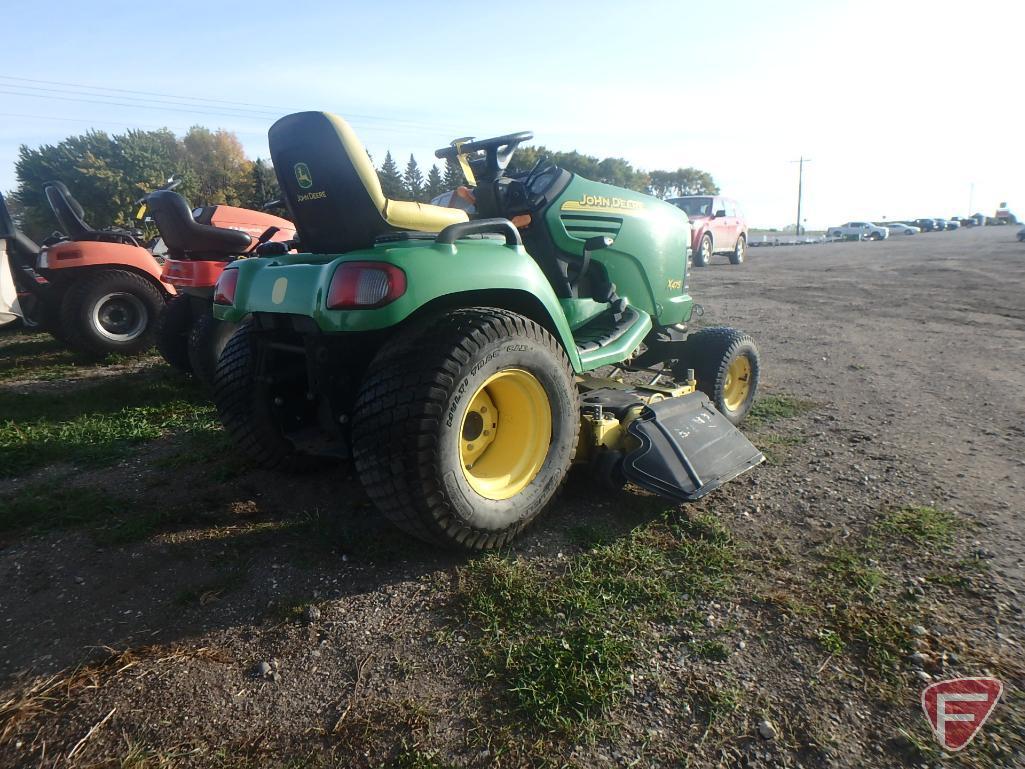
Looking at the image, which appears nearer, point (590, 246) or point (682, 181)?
point (590, 246)

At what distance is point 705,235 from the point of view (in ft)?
53.4

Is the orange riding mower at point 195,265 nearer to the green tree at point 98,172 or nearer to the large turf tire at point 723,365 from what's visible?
the large turf tire at point 723,365

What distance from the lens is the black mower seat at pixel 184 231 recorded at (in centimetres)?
584

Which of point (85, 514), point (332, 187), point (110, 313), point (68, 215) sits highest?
point (68, 215)

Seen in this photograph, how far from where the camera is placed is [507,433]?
9.38 ft

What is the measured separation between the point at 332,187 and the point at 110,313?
5454mm

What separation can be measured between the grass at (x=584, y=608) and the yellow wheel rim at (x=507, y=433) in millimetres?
383

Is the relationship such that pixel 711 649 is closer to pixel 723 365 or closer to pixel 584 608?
pixel 584 608

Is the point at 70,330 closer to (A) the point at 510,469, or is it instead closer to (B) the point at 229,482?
(B) the point at 229,482

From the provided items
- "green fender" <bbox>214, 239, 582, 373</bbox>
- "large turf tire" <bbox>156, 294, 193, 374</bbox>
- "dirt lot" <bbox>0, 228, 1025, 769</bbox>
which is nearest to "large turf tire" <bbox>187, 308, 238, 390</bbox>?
"large turf tire" <bbox>156, 294, 193, 374</bbox>

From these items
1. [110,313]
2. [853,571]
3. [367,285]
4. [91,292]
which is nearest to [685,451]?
[853,571]

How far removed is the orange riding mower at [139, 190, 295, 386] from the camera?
4918 mm

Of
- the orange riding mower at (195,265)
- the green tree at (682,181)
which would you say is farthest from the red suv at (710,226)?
the green tree at (682,181)

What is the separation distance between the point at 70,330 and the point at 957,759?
7.62 meters
